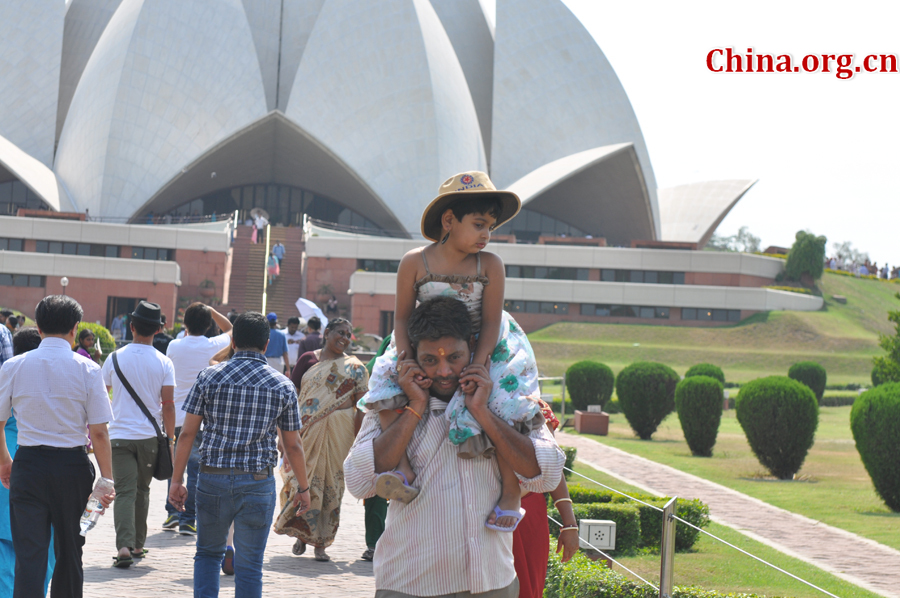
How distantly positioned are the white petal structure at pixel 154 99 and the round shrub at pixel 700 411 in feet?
89.3

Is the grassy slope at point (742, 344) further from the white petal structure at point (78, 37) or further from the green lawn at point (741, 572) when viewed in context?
the white petal structure at point (78, 37)

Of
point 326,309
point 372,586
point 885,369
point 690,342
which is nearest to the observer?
point 372,586

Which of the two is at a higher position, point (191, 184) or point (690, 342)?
point (191, 184)

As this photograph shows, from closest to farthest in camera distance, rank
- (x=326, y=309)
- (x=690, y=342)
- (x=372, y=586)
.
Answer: (x=372, y=586)
(x=690, y=342)
(x=326, y=309)

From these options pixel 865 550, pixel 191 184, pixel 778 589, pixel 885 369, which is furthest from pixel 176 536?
pixel 191 184

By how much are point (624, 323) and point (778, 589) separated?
23099 mm

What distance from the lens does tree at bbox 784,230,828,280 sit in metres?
29.8

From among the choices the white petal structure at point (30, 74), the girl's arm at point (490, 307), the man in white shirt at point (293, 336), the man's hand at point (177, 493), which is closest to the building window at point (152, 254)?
the white petal structure at point (30, 74)

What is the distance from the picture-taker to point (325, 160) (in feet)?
119

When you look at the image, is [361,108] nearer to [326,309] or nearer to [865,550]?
[326,309]

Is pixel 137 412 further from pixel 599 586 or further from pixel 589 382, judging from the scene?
pixel 589 382

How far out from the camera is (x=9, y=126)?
35.3 meters

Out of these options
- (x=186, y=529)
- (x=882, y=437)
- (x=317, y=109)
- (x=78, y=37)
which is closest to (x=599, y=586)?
(x=186, y=529)

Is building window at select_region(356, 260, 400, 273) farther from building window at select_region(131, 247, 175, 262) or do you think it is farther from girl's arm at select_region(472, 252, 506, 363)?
girl's arm at select_region(472, 252, 506, 363)
